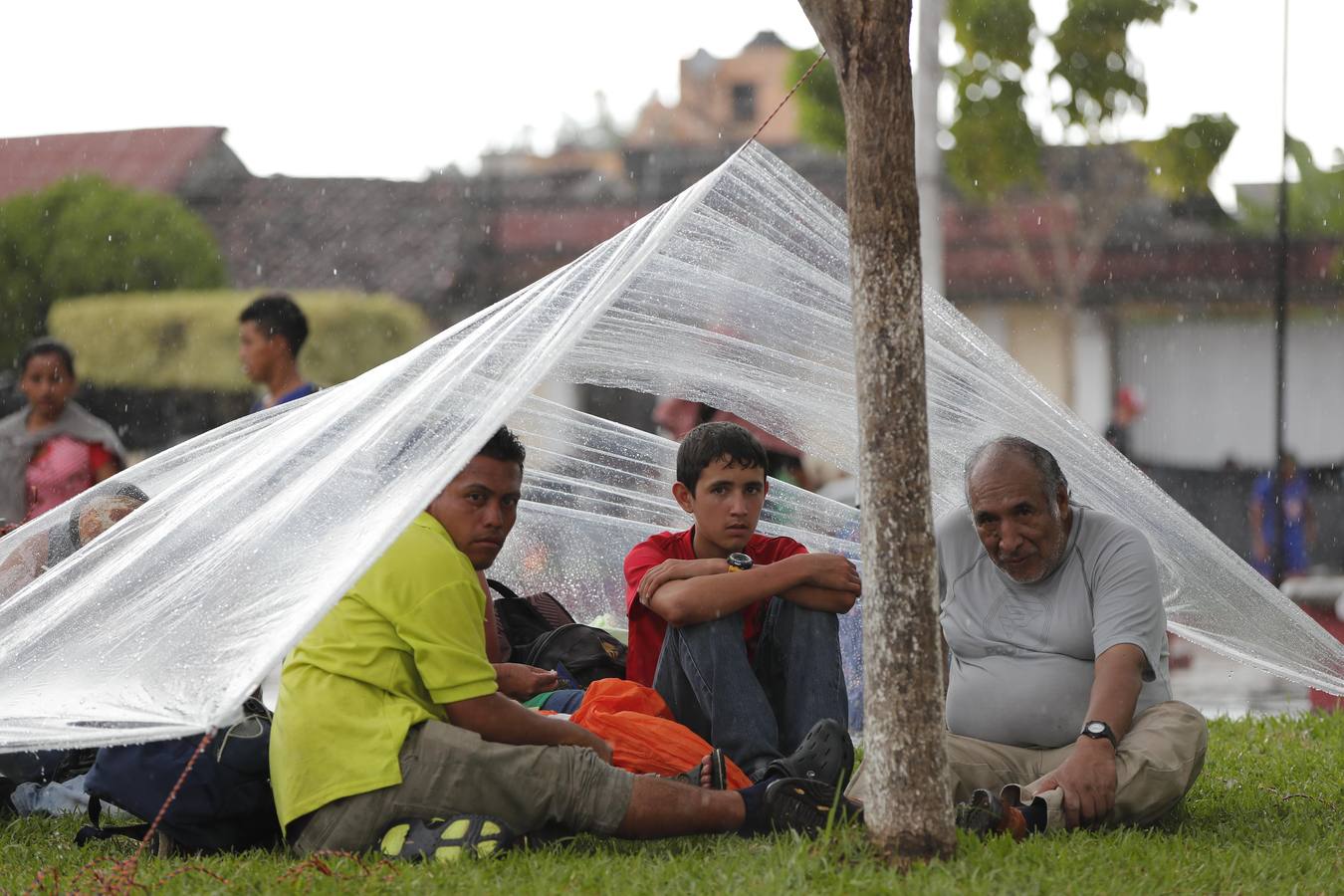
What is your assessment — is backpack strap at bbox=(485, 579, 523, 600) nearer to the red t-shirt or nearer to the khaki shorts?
the red t-shirt

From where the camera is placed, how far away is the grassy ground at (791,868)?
3609 mm

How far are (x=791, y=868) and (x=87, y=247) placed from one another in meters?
17.0

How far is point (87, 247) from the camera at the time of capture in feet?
61.3

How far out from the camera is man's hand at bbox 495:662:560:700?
15.8 feet

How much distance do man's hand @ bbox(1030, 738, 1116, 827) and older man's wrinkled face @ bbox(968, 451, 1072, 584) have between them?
602mm

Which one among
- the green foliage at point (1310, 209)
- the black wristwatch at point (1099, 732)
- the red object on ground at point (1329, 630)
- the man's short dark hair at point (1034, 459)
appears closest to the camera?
the black wristwatch at point (1099, 732)

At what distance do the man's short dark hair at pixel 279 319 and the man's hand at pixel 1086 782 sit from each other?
12.8ft

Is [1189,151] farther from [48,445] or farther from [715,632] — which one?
[715,632]

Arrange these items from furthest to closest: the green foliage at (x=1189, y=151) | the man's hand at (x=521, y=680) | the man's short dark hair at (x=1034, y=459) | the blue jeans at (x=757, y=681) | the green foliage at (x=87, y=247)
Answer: the green foliage at (x=87, y=247) < the green foliage at (x=1189, y=151) < the man's hand at (x=521, y=680) < the man's short dark hair at (x=1034, y=459) < the blue jeans at (x=757, y=681)

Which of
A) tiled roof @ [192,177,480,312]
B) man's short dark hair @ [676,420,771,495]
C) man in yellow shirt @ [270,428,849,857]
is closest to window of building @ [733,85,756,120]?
tiled roof @ [192,177,480,312]

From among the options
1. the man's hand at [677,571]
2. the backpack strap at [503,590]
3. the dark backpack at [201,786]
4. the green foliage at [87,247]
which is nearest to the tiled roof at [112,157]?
the green foliage at [87,247]

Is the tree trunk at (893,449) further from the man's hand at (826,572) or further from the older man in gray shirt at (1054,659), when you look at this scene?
the man's hand at (826,572)

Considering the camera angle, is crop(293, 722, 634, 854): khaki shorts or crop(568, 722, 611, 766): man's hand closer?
crop(293, 722, 634, 854): khaki shorts

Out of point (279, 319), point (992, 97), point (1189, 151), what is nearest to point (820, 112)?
point (992, 97)
